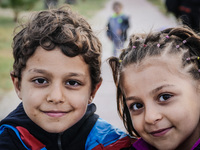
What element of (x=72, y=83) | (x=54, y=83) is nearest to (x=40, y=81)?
(x=54, y=83)

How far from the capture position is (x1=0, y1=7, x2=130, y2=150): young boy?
2.18 m

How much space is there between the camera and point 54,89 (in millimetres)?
2145

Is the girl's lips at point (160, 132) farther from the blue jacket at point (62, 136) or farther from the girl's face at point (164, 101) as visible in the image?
the blue jacket at point (62, 136)

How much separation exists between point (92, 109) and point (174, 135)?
0.77 metres

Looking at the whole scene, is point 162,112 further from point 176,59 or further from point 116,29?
point 116,29

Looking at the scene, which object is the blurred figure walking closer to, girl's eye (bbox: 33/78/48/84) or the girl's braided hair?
the girl's braided hair

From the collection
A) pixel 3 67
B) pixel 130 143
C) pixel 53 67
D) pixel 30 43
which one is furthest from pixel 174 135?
pixel 3 67

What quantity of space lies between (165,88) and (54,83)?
71 cm

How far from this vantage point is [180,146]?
2268mm

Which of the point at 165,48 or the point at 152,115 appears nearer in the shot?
the point at 152,115

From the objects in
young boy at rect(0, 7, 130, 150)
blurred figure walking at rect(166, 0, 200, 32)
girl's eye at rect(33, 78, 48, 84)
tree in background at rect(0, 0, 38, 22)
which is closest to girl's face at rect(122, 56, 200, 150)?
young boy at rect(0, 7, 130, 150)

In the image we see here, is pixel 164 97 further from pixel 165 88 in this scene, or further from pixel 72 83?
pixel 72 83

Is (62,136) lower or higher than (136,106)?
lower

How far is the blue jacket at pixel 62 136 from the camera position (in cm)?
226
